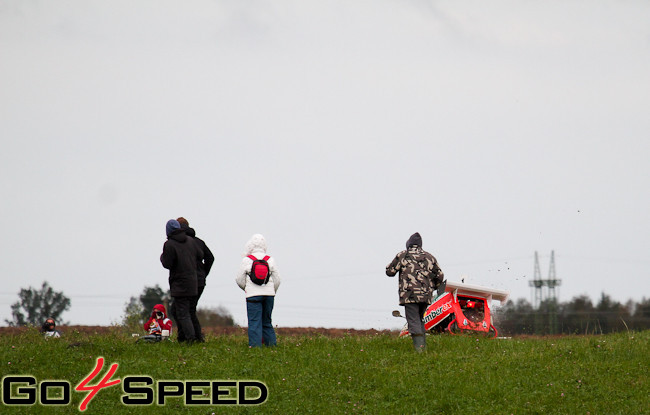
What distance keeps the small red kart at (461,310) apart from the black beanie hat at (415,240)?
2585 millimetres

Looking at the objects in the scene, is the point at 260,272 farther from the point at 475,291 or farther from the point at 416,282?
the point at 475,291

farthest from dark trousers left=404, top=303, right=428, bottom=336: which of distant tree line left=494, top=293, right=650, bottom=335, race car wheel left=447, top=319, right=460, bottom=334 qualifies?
distant tree line left=494, top=293, right=650, bottom=335

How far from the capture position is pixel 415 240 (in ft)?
55.9

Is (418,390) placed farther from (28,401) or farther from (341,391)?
(28,401)

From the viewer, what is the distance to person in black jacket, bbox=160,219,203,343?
16.8 metres

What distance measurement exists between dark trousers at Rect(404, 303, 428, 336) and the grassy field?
1.47ft

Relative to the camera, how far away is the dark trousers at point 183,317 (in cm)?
1686

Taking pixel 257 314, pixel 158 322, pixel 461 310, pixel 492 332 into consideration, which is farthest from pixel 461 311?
pixel 158 322

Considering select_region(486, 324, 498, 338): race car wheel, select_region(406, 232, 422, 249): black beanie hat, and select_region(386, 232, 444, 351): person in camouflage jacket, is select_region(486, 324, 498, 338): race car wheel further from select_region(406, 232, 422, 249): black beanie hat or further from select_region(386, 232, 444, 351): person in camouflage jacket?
select_region(406, 232, 422, 249): black beanie hat

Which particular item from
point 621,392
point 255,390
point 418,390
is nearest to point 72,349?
point 255,390

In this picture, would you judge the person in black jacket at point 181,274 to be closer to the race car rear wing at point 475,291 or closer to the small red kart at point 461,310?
the small red kart at point 461,310

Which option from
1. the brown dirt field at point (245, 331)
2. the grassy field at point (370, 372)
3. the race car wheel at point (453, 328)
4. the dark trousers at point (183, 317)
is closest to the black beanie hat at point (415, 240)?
the grassy field at point (370, 372)

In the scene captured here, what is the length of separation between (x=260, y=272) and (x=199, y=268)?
1442mm

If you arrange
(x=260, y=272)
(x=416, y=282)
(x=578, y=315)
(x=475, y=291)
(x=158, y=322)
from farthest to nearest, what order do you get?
(x=578, y=315) < (x=475, y=291) < (x=158, y=322) < (x=260, y=272) < (x=416, y=282)
